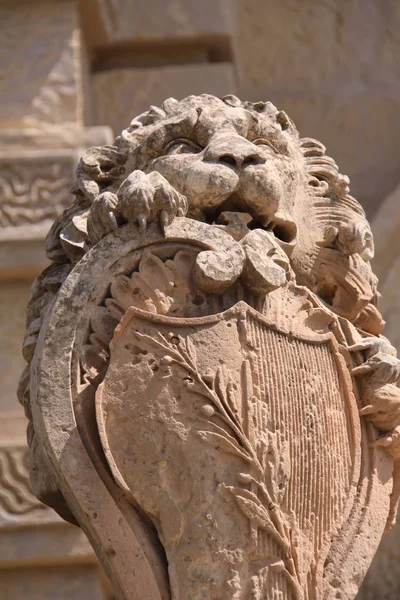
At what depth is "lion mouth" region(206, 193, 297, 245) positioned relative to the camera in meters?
1.86

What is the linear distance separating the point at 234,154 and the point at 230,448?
394 mm

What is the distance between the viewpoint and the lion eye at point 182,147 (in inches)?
75.6

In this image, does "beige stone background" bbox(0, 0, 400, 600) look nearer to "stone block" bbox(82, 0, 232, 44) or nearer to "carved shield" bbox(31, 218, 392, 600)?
"stone block" bbox(82, 0, 232, 44)

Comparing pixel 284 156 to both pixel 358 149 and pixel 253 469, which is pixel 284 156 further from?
pixel 358 149

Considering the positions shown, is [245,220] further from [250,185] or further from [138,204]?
[138,204]

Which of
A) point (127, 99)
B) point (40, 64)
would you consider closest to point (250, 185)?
point (40, 64)

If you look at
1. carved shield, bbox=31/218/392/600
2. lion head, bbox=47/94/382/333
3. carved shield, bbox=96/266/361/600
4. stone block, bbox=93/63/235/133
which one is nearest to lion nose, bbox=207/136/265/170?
lion head, bbox=47/94/382/333

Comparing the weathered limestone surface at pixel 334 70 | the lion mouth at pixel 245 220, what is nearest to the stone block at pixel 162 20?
the weathered limestone surface at pixel 334 70

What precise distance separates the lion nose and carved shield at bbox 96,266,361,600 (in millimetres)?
210

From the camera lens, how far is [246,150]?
73.9 inches

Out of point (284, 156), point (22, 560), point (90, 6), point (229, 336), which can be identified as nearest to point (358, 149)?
point (90, 6)

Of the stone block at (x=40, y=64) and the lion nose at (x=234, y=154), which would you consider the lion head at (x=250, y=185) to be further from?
the stone block at (x=40, y=64)

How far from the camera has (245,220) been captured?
1867mm

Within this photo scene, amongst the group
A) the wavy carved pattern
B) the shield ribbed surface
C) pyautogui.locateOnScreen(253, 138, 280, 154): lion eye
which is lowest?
the wavy carved pattern
